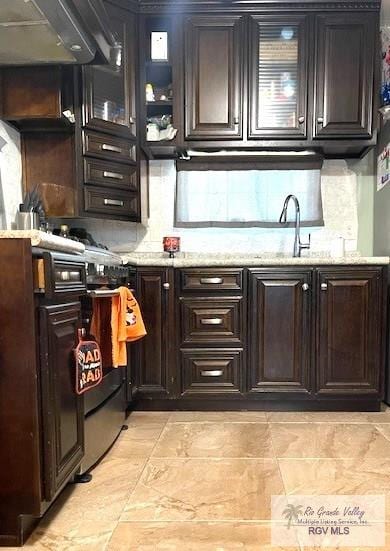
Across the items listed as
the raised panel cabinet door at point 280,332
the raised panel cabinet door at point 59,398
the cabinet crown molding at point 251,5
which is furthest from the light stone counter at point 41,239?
the cabinet crown molding at point 251,5

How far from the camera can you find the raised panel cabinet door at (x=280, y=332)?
2.23 m

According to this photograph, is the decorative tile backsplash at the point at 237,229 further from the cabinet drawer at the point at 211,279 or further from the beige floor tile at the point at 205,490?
the beige floor tile at the point at 205,490

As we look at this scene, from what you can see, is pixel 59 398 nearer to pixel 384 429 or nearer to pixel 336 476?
pixel 336 476

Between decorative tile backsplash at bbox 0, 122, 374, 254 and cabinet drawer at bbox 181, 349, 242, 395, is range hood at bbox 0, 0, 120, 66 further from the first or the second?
cabinet drawer at bbox 181, 349, 242, 395

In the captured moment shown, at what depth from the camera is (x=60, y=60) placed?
1.73m

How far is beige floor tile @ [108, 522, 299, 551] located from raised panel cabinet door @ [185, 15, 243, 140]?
204cm

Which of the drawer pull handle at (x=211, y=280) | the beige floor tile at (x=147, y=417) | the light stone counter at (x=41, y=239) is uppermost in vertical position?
the light stone counter at (x=41, y=239)

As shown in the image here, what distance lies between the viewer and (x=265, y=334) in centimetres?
225

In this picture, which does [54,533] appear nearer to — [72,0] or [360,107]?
[72,0]

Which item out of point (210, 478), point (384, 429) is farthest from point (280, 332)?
point (210, 478)

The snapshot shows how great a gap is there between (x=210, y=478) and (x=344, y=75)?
2.35 m

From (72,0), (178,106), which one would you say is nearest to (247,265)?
(178,106)

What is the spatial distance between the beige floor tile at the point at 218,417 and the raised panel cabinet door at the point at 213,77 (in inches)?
66.3

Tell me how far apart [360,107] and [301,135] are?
39cm
